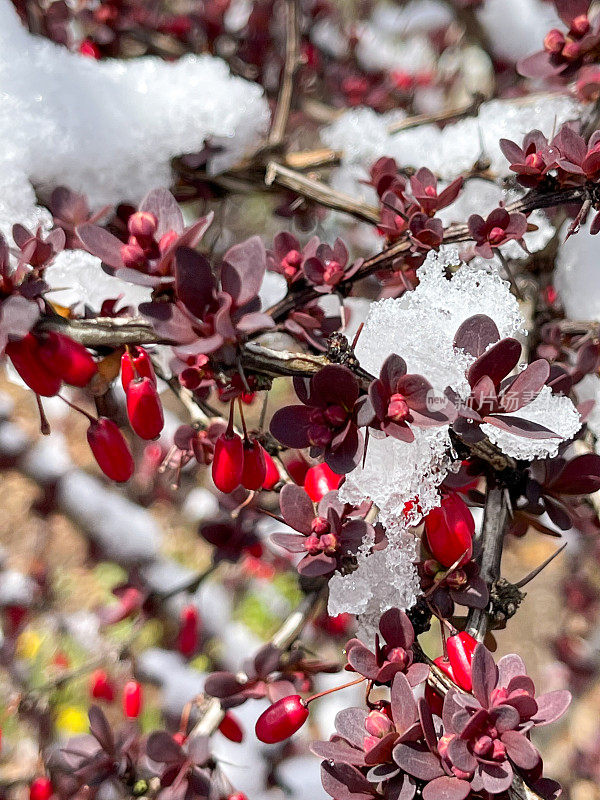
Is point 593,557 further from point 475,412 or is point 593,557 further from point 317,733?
point 475,412

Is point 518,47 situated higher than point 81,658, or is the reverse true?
point 518,47

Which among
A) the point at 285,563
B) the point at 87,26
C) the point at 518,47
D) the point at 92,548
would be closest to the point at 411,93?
the point at 518,47

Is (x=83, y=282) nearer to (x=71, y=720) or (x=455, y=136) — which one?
(x=455, y=136)

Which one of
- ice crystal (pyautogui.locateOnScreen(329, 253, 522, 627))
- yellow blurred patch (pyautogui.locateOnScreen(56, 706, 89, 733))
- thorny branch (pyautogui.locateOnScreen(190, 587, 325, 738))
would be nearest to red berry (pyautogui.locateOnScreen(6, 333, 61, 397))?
ice crystal (pyautogui.locateOnScreen(329, 253, 522, 627))

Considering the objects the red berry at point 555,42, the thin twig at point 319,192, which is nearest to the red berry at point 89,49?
the thin twig at point 319,192

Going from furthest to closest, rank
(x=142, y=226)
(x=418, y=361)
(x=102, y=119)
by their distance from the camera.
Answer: (x=102, y=119), (x=418, y=361), (x=142, y=226)

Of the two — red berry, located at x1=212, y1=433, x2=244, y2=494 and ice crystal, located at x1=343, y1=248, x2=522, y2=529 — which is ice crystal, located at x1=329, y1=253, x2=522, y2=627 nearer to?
ice crystal, located at x1=343, y1=248, x2=522, y2=529

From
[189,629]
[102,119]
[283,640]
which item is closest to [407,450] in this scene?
[283,640]
